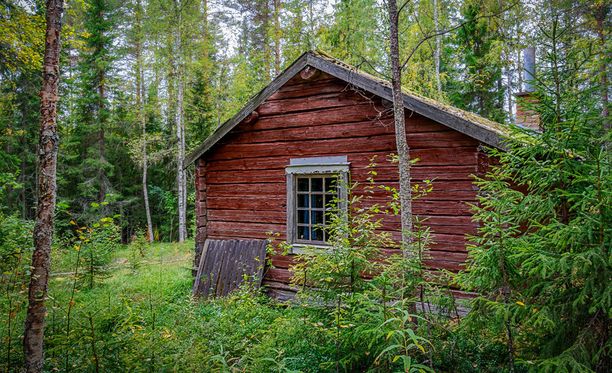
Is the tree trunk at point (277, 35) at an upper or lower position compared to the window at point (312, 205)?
upper

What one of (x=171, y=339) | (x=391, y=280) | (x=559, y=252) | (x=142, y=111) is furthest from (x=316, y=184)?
(x=142, y=111)

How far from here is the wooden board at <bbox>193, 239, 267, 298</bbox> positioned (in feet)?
25.7

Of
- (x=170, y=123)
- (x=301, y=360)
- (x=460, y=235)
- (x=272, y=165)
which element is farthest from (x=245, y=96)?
(x=301, y=360)

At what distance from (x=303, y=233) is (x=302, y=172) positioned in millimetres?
1302

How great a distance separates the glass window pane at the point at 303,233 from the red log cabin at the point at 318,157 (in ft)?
0.07

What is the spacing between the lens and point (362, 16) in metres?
17.3

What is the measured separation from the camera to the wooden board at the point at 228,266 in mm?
7832

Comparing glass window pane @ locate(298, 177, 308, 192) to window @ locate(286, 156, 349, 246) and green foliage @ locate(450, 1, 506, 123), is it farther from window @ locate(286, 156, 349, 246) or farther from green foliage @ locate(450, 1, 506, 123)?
green foliage @ locate(450, 1, 506, 123)

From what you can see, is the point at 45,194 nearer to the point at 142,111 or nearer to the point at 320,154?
the point at 320,154

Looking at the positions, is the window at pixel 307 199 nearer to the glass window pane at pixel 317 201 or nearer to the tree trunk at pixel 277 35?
the glass window pane at pixel 317 201

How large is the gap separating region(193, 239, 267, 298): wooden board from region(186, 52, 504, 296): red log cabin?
29 centimetres

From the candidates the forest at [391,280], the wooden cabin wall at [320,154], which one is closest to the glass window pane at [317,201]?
the wooden cabin wall at [320,154]

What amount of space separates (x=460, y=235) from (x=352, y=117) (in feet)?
9.54

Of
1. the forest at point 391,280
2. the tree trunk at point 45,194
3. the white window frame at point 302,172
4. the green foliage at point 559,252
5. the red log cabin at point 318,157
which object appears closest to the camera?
the green foliage at point 559,252
